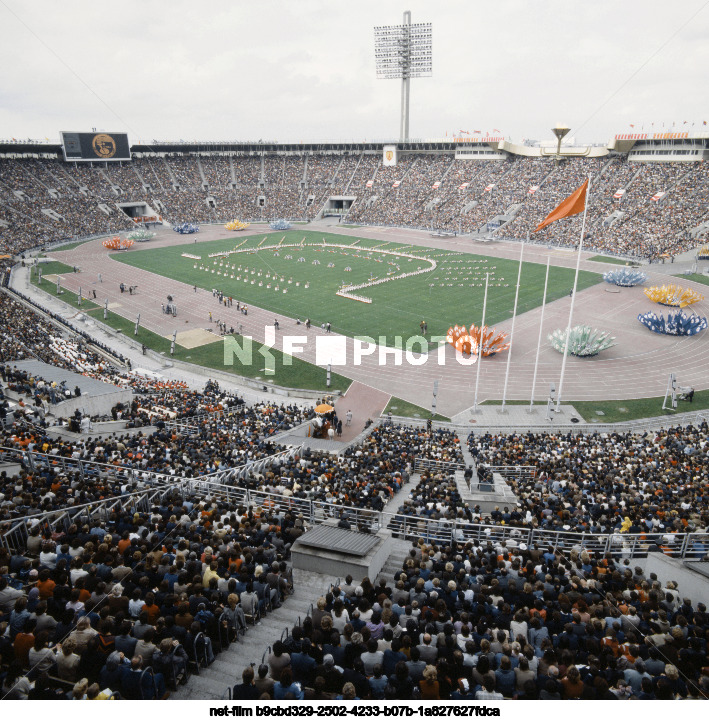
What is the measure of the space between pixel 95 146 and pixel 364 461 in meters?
102

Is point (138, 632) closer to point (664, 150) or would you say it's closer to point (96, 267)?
point (96, 267)

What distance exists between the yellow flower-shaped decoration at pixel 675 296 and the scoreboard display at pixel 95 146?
94.7 meters

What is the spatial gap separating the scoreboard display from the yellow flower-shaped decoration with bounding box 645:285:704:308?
311 ft

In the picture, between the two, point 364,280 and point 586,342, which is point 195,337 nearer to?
point 364,280

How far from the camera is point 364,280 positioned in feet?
→ 193

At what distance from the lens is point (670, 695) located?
618 cm

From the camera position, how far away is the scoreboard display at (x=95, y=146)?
95562mm

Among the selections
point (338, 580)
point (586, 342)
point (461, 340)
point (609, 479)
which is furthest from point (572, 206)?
point (338, 580)

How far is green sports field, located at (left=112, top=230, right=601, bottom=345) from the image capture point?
153 ft

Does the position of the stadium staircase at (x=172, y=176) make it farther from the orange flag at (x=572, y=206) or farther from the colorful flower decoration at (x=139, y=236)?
the orange flag at (x=572, y=206)

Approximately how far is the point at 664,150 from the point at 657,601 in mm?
89739

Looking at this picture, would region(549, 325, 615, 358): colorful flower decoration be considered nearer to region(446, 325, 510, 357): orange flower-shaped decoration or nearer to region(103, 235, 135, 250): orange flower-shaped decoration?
region(446, 325, 510, 357): orange flower-shaped decoration

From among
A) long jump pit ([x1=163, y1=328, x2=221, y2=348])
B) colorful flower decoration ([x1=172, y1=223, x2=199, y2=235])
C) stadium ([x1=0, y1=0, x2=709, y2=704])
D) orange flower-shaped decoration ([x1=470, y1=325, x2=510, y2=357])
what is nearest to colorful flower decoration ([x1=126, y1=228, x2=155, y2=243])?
stadium ([x1=0, y1=0, x2=709, y2=704])

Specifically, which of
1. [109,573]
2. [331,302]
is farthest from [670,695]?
[331,302]
